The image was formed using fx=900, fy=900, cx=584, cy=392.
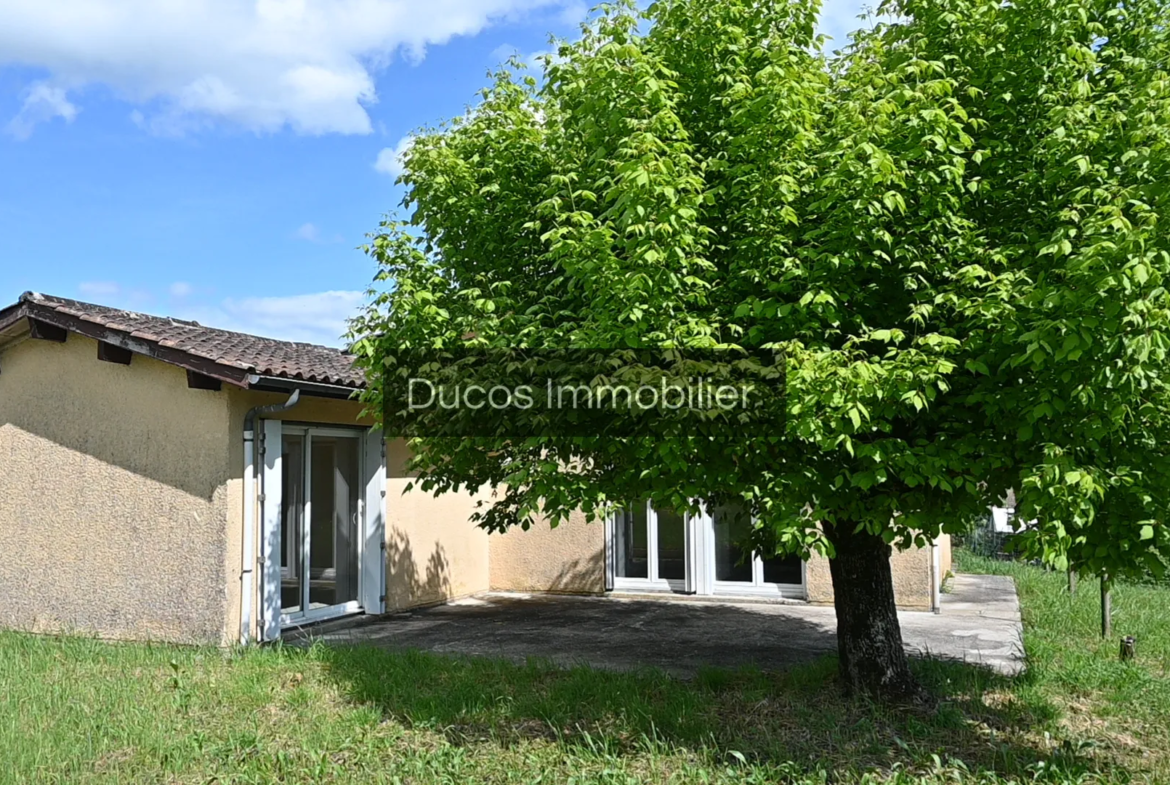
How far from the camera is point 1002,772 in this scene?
5.64m

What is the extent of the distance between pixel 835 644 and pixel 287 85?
1078cm

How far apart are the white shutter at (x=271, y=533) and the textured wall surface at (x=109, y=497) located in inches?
16.7

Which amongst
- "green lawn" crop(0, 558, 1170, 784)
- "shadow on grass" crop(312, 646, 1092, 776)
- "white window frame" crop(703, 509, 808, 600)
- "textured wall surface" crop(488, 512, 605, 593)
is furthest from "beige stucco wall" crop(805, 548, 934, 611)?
"shadow on grass" crop(312, 646, 1092, 776)

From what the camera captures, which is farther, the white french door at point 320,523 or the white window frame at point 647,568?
the white window frame at point 647,568

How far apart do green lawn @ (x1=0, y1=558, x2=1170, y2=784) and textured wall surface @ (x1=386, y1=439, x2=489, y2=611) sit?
3.44 m

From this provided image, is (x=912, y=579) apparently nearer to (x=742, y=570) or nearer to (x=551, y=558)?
(x=742, y=570)

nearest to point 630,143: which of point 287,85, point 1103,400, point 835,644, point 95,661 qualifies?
point 1103,400

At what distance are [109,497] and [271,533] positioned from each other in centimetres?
192

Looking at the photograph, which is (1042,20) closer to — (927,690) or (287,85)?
(927,690)

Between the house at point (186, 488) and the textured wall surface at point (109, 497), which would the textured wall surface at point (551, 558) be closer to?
the house at point (186, 488)

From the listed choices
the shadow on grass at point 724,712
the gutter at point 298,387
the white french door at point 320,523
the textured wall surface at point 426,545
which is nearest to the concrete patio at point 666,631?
the textured wall surface at point 426,545

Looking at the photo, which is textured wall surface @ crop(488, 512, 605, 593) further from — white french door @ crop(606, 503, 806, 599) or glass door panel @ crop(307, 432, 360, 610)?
glass door panel @ crop(307, 432, 360, 610)

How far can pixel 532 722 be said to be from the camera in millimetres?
6594

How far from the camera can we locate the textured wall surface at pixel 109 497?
9.13 metres
